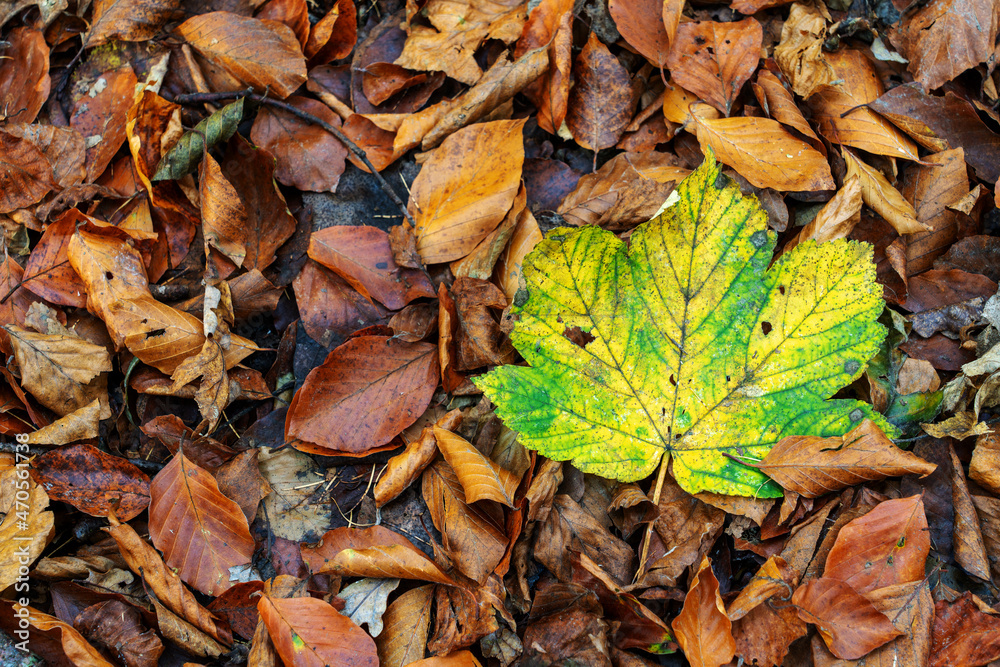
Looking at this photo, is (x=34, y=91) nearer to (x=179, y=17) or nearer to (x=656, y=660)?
(x=179, y=17)

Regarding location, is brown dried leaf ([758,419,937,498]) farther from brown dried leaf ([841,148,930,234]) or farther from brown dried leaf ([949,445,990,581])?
brown dried leaf ([841,148,930,234])

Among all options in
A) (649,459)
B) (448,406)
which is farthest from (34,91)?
(649,459)

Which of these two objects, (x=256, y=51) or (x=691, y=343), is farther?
(x=256, y=51)

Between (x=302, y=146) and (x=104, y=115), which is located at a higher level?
(x=104, y=115)

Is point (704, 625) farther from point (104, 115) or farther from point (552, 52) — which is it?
point (104, 115)

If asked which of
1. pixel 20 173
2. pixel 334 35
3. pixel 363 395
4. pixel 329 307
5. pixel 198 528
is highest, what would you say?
pixel 334 35

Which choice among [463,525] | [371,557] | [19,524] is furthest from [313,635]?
[19,524]

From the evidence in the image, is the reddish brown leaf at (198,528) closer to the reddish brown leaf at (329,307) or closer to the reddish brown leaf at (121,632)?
the reddish brown leaf at (121,632)
